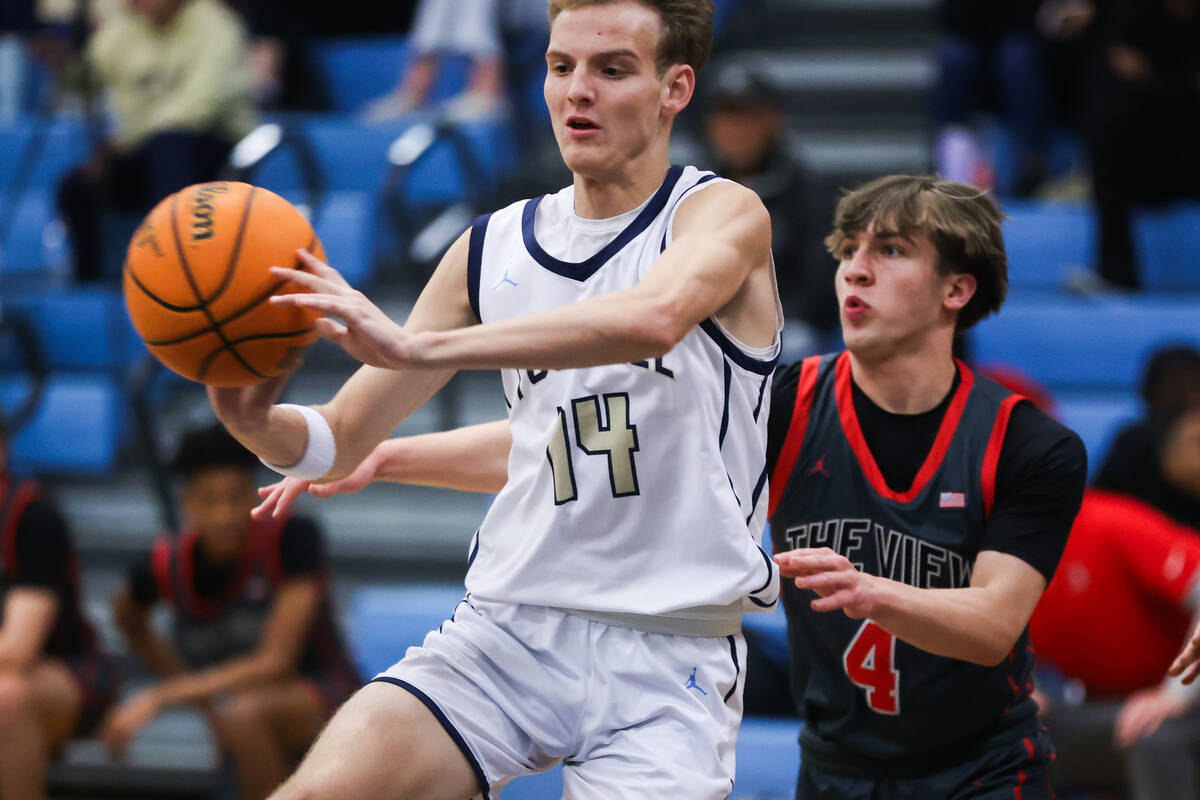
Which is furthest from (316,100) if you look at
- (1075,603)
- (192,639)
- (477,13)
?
(1075,603)

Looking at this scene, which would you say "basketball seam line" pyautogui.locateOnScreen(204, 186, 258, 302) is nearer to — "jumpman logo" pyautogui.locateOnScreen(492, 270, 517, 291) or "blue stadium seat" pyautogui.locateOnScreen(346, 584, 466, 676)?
"jumpman logo" pyautogui.locateOnScreen(492, 270, 517, 291)

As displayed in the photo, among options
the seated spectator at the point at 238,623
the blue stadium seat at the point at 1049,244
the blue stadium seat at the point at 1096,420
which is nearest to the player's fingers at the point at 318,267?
the seated spectator at the point at 238,623

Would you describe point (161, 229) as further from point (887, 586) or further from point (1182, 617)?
point (1182, 617)

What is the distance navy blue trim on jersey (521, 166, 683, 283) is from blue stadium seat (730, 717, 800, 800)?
2.34 meters

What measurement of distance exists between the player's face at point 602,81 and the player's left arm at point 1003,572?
77 cm

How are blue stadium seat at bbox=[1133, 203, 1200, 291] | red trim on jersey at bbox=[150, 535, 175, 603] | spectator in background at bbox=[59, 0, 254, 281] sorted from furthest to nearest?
spectator in background at bbox=[59, 0, 254, 281] → blue stadium seat at bbox=[1133, 203, 1200, 291] → red trim on jersey at bbox=[150, 535, 175, 603]

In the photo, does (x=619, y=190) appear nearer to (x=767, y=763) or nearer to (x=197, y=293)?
(x=197, y=293)

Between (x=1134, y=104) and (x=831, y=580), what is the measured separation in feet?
16.8

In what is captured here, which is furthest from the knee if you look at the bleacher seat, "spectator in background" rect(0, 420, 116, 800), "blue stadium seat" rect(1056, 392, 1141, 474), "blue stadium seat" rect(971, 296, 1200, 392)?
the bleacher seat

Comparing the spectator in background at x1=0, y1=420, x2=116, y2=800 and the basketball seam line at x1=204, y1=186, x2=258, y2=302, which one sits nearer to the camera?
the basketball seam line at x1=204, y1=186, x2=258, y2=302

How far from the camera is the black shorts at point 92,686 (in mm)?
5590

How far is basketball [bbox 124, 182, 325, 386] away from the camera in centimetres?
250

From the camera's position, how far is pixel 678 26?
8.86ft

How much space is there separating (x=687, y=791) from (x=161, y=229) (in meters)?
1.27
